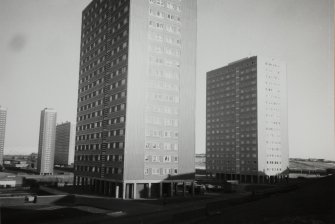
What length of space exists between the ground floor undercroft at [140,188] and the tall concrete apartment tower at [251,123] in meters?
67.1

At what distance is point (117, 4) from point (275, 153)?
9516cm

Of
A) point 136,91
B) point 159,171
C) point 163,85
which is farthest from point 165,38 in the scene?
point 159,171

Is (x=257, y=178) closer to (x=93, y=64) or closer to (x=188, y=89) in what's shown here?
(x=188, y=89)

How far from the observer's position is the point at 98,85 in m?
87.8

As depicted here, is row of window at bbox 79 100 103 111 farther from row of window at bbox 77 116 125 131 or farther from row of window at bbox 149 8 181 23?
row of window at bbox 149 8 181 23

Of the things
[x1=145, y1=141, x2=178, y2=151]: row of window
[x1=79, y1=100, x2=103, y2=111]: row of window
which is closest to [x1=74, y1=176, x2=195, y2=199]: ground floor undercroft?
[x1=145, y1=141, x2=178, y2=151]: row of window

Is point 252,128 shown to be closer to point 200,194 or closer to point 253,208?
point 200,194

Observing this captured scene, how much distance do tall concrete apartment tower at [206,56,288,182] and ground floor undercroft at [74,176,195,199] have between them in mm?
67101

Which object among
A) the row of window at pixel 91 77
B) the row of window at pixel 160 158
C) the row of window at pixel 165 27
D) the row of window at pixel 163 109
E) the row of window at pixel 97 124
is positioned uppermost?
the row of window at pixel 165 27

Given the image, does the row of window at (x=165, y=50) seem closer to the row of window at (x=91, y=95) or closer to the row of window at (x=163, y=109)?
the row of window at (x=163, y=109)

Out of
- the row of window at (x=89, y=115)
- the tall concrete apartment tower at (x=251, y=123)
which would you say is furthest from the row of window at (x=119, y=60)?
the tall concrete apartment tower at (x=251, y=123)

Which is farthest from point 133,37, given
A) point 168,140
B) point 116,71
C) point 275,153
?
point 275,153

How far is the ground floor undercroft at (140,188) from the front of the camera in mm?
70331

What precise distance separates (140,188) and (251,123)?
83421 millimetres
